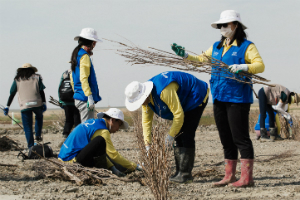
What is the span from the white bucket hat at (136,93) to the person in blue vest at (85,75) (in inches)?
54.0

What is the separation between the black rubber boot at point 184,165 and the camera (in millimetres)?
4043

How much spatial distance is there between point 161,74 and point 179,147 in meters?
0.86

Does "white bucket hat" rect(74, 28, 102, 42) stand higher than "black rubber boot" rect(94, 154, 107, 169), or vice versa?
"white bucket hat" rect(74, 28, 102, 42)

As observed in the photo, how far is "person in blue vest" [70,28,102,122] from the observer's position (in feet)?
16.8

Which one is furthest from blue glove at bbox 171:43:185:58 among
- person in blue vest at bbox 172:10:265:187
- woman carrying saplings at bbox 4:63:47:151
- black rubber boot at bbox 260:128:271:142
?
black rubber boot at bbox 260:128:271:142

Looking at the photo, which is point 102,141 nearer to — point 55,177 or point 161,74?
point 55,177

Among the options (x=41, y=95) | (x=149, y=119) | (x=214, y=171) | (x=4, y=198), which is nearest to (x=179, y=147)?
(x=149, y=119)

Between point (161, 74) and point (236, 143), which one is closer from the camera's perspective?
point (236, 143)

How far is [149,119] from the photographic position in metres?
4.22

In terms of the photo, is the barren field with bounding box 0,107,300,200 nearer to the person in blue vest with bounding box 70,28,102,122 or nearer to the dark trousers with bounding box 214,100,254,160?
the dark trousers with bounding box 214,100,254,160

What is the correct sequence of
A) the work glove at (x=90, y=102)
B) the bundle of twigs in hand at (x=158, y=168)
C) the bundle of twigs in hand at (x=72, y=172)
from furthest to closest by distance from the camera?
the work glove at (x=90, y=102)
the bundle of twigs in hand at (x=72, y=172)
the bundle of twigs in hand at (x=158, y=168)

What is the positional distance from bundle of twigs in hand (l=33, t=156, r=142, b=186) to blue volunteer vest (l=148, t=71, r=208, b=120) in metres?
0.81

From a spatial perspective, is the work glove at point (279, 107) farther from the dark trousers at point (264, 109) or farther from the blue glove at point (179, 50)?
the blue glove at point (179, 50)

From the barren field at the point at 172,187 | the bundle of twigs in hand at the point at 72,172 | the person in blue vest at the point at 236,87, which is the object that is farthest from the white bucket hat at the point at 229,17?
the bundle of twigs in hand at the point at 72,172
